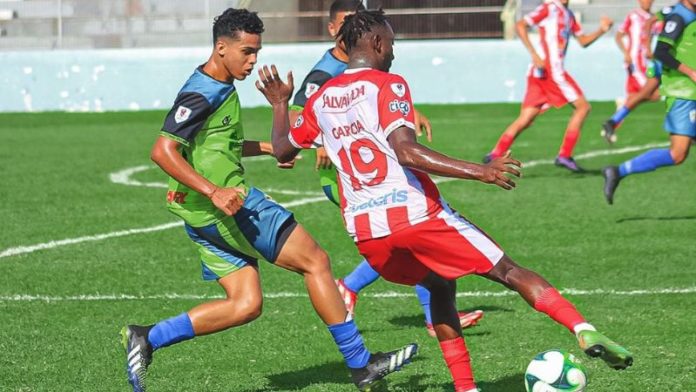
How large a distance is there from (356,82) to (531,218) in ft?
21.7

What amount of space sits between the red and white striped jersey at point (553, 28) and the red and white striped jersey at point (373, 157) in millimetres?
10578

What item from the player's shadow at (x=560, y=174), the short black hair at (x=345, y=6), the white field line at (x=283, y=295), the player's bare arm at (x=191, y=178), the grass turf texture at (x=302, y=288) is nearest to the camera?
the player's bare arm at (x=191, y=178)

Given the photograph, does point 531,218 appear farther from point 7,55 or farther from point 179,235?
point 7,55

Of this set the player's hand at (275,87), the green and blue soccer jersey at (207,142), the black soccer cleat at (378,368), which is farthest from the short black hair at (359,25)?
the black soccer cleat at (378,368)

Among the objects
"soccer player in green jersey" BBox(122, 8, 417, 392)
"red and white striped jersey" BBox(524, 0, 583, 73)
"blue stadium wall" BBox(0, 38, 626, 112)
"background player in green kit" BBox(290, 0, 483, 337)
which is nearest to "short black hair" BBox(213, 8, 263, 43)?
"soccer player in green jersey" BBox(122, 8, 417, 392)

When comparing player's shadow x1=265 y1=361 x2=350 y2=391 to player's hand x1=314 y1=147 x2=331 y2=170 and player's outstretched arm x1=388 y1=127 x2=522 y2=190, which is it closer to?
player's hand x1=314 y1=147 x2=331 y2=170

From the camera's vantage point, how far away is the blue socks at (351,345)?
6000 millimetres

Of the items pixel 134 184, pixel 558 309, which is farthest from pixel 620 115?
pixel 558 309

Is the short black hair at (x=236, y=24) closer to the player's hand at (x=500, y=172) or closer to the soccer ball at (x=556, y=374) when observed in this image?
the player's hand at (x=500, y=172)

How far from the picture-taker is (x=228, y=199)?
581cm

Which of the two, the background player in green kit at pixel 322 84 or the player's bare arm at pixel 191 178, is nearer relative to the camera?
the player's bare arm at pixel 191 178

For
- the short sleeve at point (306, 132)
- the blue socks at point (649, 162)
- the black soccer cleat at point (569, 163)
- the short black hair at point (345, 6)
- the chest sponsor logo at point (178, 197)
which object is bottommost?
the black soccer cleat at point (569, 163)

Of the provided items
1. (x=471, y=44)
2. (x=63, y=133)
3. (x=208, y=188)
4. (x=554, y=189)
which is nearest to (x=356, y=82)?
(x=208, y=188)

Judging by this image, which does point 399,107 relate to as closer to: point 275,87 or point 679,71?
point 275,87
